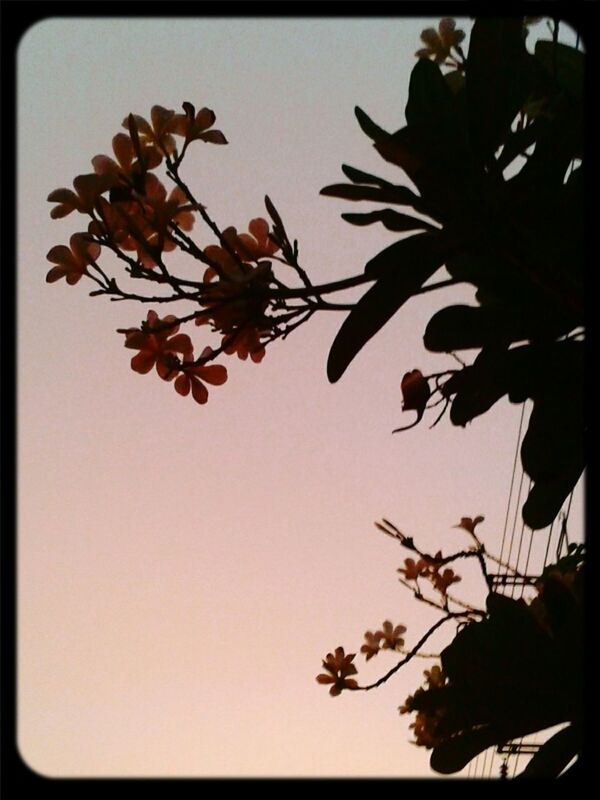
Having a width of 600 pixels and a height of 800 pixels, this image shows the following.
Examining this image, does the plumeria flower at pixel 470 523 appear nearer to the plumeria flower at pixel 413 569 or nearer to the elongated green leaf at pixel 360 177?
the plumeria flower at pixel 413 569

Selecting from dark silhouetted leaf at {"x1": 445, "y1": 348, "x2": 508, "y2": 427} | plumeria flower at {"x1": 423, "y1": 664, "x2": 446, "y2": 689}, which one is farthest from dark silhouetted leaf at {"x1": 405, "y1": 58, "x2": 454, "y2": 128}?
plumeria flower at {"x1": 423, "y1": 664, "x2": 446, "y2": 689}

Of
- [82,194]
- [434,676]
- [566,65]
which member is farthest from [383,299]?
[434,676]

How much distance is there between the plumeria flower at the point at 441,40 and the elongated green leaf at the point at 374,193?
20.8 inches

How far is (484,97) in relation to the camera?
1098 millimetres

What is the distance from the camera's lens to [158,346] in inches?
41.6

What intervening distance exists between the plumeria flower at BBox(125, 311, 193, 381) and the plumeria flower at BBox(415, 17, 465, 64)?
0.78 m

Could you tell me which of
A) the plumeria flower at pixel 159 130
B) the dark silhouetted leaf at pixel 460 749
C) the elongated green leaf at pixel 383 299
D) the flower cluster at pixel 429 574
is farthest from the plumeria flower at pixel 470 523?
the plumeria flower at pixel 159 130

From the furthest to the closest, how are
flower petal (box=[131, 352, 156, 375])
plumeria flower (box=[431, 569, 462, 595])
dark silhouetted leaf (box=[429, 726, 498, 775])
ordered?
plumeria flower (box=[431, 569, 462, 595]) < dark silhouetted leaf (box=[429, 726, 498, 775]) < flower petal (box=[131, 352, 156, 375])

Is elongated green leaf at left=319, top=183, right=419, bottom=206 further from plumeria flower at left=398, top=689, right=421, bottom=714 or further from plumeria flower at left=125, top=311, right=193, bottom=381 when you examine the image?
plumeria flower at left=398, top=689, right=421, bottom=714

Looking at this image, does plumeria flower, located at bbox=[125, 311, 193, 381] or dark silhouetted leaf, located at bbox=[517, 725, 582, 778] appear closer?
plumeria flower, located at bbox=[125, 311, 193, 381]

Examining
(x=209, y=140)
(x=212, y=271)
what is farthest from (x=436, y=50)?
(x=212, y=271)

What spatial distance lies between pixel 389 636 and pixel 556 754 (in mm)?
486

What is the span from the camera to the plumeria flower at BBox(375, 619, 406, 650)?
1.79 metres

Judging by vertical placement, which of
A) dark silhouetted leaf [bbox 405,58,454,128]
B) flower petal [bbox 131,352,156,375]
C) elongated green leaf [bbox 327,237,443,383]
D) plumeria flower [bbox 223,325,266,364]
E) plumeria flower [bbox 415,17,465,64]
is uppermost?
plumeria flower [bbox 415,17,465,64]
